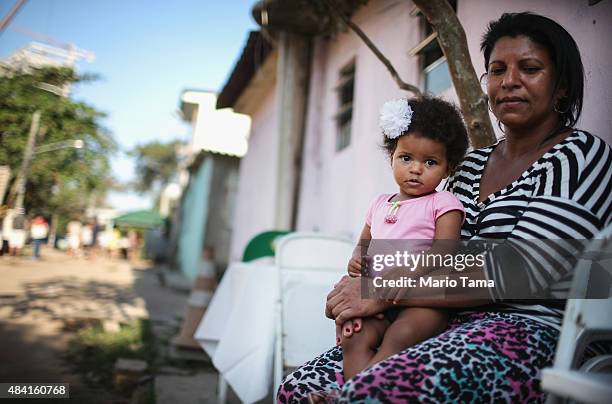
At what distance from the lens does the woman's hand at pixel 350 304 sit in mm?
1259

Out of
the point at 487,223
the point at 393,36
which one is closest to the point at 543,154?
the point at 487,223

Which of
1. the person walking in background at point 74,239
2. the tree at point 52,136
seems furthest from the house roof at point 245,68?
the person walking in background at point 74,239

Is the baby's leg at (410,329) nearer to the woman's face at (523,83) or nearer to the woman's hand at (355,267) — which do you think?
the woman's hand at (355,267)

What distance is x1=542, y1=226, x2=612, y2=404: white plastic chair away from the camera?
803 mm

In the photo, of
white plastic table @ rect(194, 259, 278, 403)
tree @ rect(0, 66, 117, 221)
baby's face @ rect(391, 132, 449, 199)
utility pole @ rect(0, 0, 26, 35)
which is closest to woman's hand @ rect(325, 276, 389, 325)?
baby's face @ rect(391, 132, 449, 199)

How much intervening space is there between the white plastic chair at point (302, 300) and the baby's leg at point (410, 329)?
1.23m

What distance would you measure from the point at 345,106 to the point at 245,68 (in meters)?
3.24

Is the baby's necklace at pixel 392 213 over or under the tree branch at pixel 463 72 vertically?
under

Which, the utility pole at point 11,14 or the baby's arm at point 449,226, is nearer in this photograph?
the baby's arm at point 449,226

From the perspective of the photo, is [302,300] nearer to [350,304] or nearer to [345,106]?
[350,304]

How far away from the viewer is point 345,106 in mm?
5355

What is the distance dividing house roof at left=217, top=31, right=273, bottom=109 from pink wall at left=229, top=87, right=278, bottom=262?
0.58 m

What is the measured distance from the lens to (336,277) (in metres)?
2.60

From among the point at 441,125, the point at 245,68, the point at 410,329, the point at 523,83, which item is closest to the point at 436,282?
the point at 410,329
